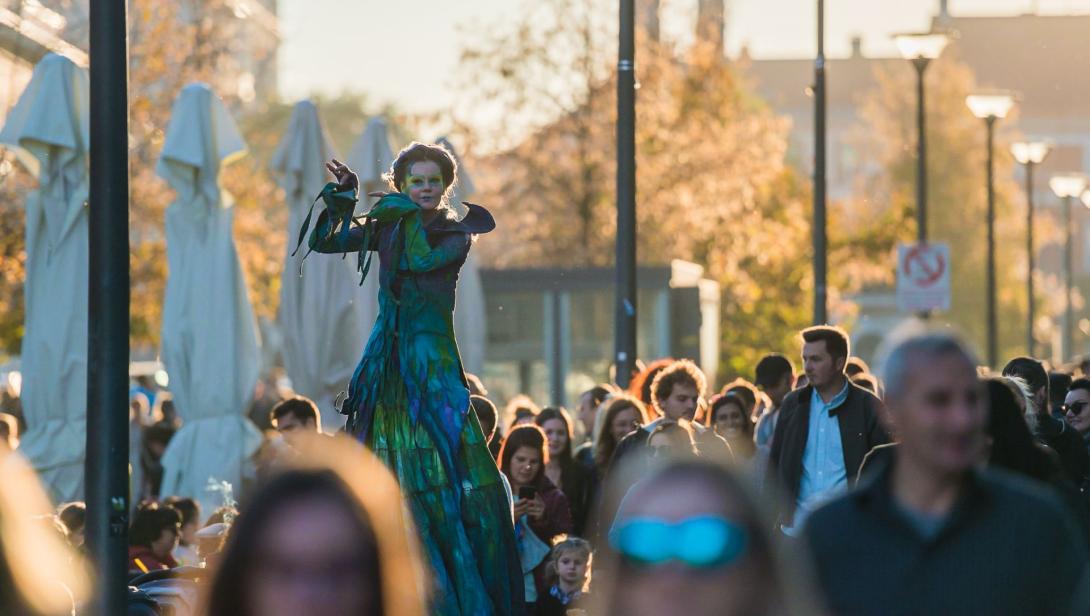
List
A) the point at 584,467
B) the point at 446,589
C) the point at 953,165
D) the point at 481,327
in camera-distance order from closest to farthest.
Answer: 1. the point at 446,589
2. the point at 584,467
3. the point at 481,327
4. the point at 953,165

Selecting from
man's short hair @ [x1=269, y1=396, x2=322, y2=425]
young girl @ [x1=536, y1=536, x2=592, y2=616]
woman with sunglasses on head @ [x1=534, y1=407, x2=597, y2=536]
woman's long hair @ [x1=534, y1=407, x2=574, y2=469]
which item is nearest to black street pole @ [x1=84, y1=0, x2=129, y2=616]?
young girl @ [x1=536, y1=536, x2=592, y2=616]

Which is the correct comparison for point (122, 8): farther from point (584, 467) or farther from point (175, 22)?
point (175, 22)

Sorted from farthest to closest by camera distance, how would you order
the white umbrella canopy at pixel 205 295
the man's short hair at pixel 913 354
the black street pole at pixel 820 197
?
the black street pole at pixel 820 197
the white umbrella canopy at pixel 205 295
the man's short hair at pixel 913 354

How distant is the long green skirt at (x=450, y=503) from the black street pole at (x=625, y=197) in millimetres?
7981

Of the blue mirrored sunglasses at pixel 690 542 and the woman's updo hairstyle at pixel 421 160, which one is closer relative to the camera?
the blue mirrored sunglasses at pixel 690 542

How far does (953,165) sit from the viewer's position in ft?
231

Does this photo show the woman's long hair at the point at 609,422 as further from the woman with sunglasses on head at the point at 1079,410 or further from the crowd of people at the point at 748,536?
the crowd of people at the point at 748,536

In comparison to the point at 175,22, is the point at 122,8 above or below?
below

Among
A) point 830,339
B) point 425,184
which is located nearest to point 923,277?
point 830,339

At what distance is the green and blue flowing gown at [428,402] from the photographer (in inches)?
332

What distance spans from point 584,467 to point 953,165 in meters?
58.1

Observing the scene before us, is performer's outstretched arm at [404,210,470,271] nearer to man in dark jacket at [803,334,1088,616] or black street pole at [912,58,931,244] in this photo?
man in dark jacket at [803,334,1088,616]

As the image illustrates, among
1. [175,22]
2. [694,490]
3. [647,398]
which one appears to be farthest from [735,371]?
[694,490]

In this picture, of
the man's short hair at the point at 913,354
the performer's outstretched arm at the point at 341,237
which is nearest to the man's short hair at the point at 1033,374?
the performer's outstretched arm at the point at 341,237
